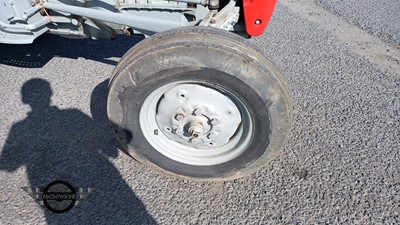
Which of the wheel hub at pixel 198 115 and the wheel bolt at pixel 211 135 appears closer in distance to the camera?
the wheel hub at pixel 198 115

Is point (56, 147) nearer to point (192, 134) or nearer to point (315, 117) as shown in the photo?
point (192, 134)

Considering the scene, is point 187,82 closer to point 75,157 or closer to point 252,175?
point 252,175

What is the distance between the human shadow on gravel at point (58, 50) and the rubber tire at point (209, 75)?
164cm

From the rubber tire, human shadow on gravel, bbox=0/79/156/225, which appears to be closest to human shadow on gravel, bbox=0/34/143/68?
human shadow on gravel, bbox=0/79/156/225

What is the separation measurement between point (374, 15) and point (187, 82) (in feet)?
11.9

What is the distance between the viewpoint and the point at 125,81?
195 cm

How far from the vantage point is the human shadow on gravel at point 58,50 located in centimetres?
352

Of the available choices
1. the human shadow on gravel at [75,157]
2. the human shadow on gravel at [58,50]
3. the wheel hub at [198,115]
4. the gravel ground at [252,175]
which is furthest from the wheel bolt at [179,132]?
the human shadow on gravel at [58,50]

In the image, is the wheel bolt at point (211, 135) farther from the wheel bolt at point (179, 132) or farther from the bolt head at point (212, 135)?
the wheel bolt at point (179, 132)

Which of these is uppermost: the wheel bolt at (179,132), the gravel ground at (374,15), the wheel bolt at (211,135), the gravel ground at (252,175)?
the wheel bolt at (179,132)

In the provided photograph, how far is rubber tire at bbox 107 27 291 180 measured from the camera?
6.01 ft
